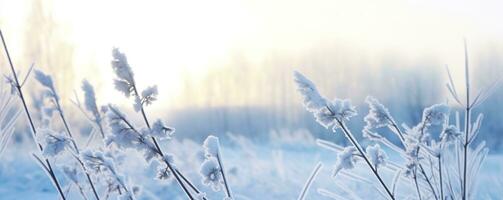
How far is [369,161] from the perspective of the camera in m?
1.72

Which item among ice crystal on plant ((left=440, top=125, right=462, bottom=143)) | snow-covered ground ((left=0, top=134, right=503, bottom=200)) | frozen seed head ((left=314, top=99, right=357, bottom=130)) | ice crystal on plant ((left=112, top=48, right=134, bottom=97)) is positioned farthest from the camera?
snow-covered ground ((left=0, top=134, right=503, bottom=200))

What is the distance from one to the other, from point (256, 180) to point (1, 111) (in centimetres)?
687

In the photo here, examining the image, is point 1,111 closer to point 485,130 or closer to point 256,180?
point 256,180

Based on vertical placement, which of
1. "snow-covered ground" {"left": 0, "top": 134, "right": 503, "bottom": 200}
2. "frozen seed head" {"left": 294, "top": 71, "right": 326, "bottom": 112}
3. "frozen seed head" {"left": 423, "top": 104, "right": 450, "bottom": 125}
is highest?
"frozen seed head" {"left": 294, "top": 71, "right": 326, "bottom": 112}

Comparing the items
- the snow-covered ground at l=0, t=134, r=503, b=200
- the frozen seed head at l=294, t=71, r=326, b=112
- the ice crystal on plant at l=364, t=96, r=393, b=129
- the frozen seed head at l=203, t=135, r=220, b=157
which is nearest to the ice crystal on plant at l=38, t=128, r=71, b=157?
the frozen seed head at l=203, t=135, r=220, b=157

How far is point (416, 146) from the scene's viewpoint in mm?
1824

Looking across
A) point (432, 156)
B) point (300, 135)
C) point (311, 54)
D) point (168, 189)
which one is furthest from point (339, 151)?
point (311, 54)

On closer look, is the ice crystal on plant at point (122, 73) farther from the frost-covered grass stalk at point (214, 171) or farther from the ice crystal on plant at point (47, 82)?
the ice crystal on plant at point (47, 82)

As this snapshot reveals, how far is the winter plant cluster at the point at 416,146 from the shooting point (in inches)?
66.0

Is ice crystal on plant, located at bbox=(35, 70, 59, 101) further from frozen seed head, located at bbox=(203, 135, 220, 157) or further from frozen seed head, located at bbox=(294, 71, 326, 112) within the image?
frozen seed head, located at bbox=(294, 71, 326, 112)

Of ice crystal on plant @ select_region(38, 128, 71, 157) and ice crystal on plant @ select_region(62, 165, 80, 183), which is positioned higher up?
ice crystal on plant @ select_region(38, 128, 71, 157)

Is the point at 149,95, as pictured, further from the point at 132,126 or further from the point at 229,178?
the point at 229,178

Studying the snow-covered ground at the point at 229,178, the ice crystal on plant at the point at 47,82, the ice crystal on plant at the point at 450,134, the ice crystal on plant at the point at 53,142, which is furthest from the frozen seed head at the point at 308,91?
the snow-covered ground at the point at 229,178

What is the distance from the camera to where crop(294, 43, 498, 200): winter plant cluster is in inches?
66.0
